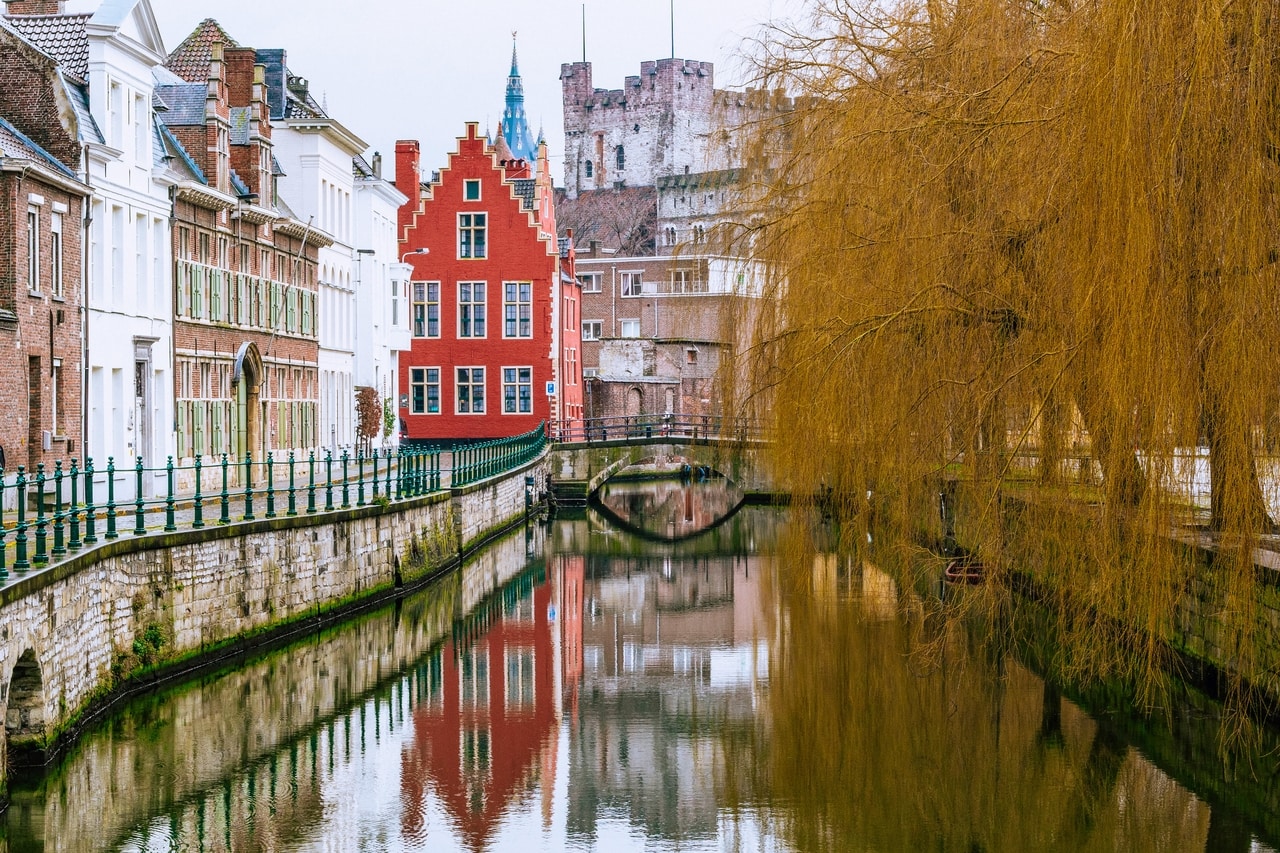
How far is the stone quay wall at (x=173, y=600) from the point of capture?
12.1m

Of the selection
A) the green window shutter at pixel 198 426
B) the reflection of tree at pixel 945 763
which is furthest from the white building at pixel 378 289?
the reflection of tree at pixel 945 763

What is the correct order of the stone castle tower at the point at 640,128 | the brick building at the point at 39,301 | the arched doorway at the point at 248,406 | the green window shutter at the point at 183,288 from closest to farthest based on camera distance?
the brick building at the point at 39,301, the green window shutter at the point at 183,288, the arched doorway at the point at 248,406, the stone castle tower at the point at 640,128

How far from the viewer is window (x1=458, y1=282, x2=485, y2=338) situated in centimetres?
5175

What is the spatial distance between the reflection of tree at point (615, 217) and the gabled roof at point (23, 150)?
72.4 meters

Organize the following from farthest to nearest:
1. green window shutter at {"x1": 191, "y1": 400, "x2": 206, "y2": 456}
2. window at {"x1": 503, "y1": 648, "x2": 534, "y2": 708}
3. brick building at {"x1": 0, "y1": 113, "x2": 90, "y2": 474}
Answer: green window shutter at {"x1": 191, "y1": 400, "x2": 206, "y2": 456} < brick building at {"x1": 0, "y1": 113, "x2": 90, "y2": 474} < window at {"x1": 503, "y1": 648, "x2": 534, "y2": 708}

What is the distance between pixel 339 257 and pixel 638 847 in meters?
29.9

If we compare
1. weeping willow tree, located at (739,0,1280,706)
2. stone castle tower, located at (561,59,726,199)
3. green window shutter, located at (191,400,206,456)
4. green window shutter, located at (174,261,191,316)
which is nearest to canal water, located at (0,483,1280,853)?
weeping willow tree, located at (739,0,1280,706)

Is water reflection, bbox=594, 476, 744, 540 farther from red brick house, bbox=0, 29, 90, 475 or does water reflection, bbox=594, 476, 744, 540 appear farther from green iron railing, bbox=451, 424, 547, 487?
red brick house, bbox=0, 29, 90, 475

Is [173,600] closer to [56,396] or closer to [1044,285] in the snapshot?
[56,396]

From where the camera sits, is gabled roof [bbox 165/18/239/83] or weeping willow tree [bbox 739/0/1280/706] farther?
gabled roof [bbox 165/18/239/83]

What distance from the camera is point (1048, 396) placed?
465 inches

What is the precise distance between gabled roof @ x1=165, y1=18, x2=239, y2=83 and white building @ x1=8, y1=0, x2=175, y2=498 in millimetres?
8362

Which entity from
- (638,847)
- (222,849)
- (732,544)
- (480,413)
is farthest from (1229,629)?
(480,413)

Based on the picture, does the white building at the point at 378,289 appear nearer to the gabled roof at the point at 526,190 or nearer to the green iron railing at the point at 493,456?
the green iron railing at the point at 493,456
